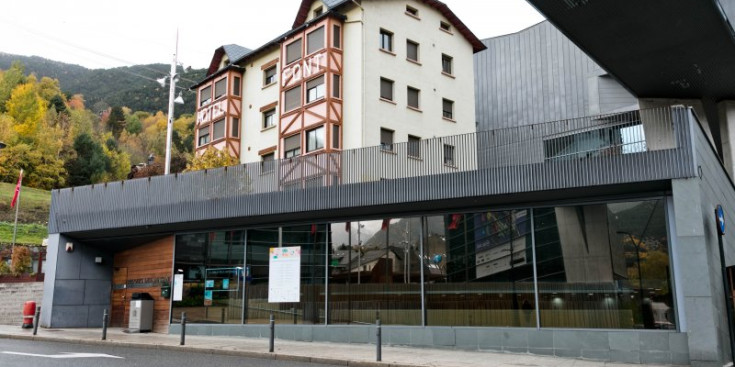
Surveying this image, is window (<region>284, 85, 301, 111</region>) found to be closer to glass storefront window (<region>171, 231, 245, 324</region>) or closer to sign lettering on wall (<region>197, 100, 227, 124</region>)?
sign lettering on wall (<region>197, 100, 227, 124</region>)

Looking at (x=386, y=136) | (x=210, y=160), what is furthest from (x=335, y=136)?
(x=210, y=160)

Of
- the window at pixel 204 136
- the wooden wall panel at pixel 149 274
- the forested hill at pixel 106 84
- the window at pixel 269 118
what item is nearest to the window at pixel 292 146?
the window at pixel 269 118

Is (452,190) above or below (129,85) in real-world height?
below

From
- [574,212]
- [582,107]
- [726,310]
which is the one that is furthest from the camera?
[582,107]

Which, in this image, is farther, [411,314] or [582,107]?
[582,107]

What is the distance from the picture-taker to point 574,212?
1466 cm

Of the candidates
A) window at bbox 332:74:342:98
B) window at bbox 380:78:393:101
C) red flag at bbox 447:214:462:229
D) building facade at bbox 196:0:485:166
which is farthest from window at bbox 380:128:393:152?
red flag at bbox 447:214:462:229

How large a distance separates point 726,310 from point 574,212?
376cm

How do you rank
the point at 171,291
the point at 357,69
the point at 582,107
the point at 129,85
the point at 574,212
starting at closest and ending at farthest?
the point at 574,212 → the point at 171,291 → the point at 357,69 → the point at 582,107 → the point at 129,85

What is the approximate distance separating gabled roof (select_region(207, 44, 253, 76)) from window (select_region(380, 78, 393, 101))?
11360 mm

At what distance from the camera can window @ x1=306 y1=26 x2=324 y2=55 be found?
3297 cm

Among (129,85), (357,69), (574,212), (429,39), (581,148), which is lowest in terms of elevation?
(574,212)

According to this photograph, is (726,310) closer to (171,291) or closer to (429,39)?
(171,291)

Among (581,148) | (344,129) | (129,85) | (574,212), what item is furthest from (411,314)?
(129,85)
